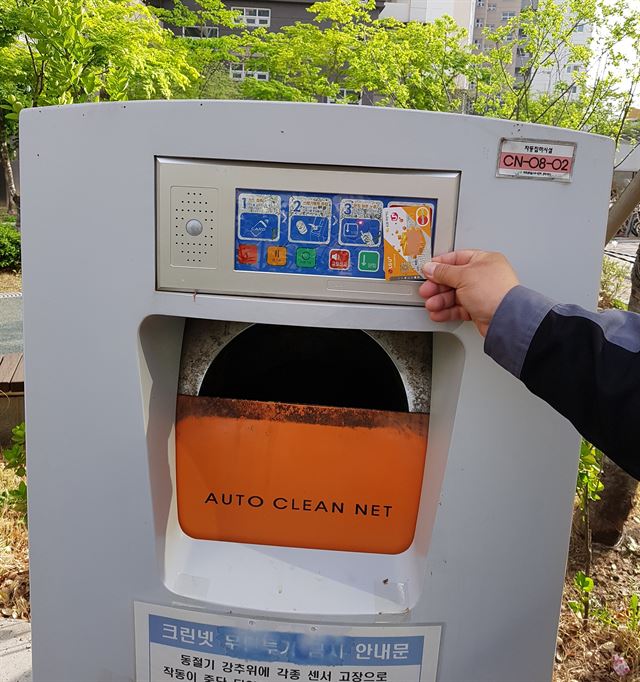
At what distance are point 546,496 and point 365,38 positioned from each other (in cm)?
1519

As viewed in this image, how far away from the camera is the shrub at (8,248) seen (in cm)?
927

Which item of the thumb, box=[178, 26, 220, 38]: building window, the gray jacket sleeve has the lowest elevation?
the gray jacket sleeve

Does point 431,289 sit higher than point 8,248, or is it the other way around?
point 431,289

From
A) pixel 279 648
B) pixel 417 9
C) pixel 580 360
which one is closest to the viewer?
pixel 580 360

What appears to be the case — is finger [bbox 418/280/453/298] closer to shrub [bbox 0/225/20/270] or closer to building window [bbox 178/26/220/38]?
shrub [bbox 0/225/20/270]

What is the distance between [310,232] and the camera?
1.11 m

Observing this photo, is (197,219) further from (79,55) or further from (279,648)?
(79,55)

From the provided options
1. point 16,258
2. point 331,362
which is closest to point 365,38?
point 16,258

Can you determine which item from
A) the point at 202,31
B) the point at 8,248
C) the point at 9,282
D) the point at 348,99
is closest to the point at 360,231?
the point at 9,282

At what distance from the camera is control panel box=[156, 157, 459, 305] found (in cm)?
108

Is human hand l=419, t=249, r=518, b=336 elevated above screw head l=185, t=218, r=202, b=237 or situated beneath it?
situated beneath

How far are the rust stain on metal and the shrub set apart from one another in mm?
9044

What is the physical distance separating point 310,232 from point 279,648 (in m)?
0.76

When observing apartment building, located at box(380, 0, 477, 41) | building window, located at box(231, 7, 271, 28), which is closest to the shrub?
building window, located at box(231, 7, 271, 28)
